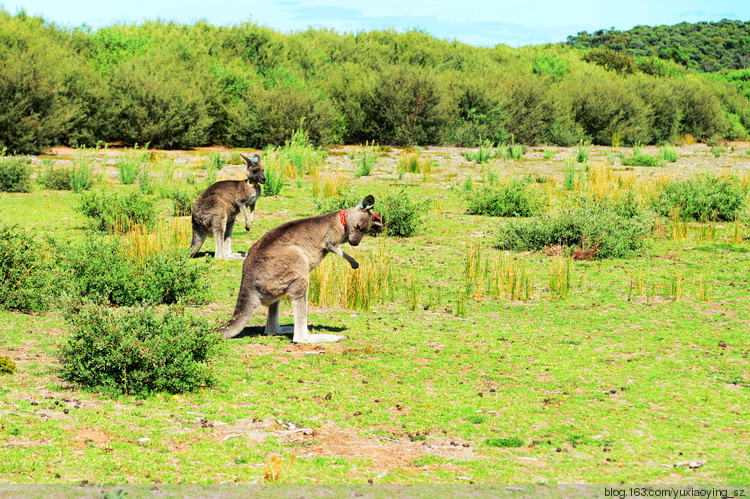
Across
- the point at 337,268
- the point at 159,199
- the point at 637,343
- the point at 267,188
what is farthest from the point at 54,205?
the point at 637,343

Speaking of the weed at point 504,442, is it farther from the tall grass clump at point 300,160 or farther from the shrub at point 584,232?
the tall grass clump at point 300,160

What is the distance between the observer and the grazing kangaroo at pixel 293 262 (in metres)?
7.46

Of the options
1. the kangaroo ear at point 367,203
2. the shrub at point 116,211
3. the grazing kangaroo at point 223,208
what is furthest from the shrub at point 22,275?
the shrub at point 116,211

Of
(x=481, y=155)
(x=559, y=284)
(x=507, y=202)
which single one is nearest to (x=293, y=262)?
(x=559, y=284)

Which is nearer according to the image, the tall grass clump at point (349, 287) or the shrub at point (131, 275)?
the shrub at point (131, 275)

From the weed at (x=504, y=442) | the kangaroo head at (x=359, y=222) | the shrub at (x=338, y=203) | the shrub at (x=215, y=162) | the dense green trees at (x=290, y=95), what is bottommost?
the weed at (x=504, y=442)

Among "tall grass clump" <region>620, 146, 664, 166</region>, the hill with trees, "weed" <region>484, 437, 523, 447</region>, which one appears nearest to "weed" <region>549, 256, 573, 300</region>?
"weed" <region>484, 437, 523, 447</region>

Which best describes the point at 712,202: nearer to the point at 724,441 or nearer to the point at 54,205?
the point at 724,441

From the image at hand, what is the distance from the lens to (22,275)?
8.98 metres

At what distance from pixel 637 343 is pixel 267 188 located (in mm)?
11303

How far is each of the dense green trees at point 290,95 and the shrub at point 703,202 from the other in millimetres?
14867

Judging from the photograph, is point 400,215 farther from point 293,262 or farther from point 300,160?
point 300,160

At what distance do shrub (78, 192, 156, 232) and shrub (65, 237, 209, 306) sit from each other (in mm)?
3631

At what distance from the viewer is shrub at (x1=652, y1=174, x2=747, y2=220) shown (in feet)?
53.3
